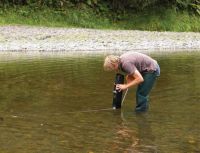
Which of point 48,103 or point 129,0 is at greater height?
point 129,0

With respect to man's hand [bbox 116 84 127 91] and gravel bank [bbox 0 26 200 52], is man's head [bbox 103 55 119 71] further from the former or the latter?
gravel bank [bbox 0 26 200 52]

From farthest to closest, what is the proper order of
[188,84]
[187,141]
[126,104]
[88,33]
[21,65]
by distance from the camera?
[88,33] → [21,65] → [188,84] → [126,104] → [187,141]

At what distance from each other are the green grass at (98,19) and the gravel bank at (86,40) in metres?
3.45

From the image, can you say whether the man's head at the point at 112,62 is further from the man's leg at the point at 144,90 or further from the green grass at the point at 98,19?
the green grass at the point at 98,19

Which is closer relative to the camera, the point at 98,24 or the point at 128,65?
the point at 128,65

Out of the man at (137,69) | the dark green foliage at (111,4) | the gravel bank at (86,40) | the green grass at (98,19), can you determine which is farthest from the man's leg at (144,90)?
the dark green foliage at (111,4)

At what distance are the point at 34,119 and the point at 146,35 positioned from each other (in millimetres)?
23711

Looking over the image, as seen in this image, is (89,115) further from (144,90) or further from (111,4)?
(111,4)

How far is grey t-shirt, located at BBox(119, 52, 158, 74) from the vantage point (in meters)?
10.1

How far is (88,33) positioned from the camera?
3303 centimetres

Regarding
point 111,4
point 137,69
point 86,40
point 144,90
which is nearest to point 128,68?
point 137,69

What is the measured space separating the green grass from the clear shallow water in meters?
20.0

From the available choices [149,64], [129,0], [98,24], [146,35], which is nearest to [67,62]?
[149,64]

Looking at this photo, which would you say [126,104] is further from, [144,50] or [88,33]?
[88,33]
